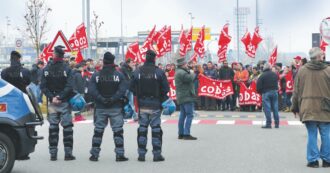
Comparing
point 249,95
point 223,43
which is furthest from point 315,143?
point 223,43

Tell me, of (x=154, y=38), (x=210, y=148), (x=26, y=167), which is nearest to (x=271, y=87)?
(x=210, y=148)

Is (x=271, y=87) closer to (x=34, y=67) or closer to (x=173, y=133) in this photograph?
(x=173, y=133)

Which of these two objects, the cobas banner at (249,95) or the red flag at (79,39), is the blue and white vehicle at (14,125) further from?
the red flag at (79,39)

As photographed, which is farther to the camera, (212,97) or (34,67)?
(212,97)

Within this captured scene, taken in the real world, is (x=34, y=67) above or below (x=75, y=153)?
above

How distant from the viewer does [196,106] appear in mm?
29219

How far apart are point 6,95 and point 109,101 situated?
2.49 metres

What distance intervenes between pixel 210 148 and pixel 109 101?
2.84 meters

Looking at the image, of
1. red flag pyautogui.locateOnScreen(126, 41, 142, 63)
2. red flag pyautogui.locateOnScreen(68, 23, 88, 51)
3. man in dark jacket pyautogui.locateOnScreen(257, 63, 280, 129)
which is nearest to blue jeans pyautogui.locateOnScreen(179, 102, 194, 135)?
man in dark jacket pyautogui.locateOnScreen(257, 63, 280, 129)

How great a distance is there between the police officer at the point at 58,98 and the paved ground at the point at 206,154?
0.33 m

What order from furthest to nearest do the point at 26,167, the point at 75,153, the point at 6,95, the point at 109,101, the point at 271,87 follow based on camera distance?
the point at 271,87, the point at 75,153, the point at 109,101, the point at 26,167, the point at 6,95

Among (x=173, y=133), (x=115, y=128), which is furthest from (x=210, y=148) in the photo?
(x=173, y=133)

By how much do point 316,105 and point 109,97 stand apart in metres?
3.45

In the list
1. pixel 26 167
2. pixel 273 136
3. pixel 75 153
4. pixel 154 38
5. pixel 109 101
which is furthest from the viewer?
pixel 154 38
